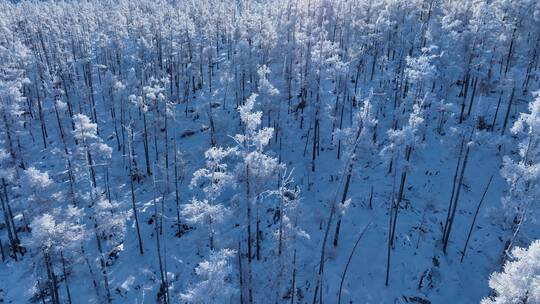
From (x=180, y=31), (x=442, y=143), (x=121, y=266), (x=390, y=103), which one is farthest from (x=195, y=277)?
(x=180, y=31)

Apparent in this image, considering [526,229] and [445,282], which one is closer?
[445,282]

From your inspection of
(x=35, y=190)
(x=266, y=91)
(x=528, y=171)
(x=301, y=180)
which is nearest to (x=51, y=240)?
(x=35, y=190)

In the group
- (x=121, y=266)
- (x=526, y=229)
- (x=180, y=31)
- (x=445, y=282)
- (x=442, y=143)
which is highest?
(x=180, y=31)

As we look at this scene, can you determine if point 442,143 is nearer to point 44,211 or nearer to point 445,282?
point 445,282

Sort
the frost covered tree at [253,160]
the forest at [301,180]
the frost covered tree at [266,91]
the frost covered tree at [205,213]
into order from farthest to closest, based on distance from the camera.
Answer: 1. the frost covered tree at [266,91]
2. the frost covered tree at [205,213]
3. the forest at [301,180]
4. the frost covered tree at [253,160]

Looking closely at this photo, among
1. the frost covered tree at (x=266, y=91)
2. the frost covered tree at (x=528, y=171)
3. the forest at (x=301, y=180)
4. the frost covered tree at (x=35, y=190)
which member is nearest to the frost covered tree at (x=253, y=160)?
the forest at (x=301, y=180)

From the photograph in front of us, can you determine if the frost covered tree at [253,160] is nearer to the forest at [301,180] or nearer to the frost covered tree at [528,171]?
the forest at [301,180]

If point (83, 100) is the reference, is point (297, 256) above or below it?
below

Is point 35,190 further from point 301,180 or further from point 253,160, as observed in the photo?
point 301,180
